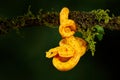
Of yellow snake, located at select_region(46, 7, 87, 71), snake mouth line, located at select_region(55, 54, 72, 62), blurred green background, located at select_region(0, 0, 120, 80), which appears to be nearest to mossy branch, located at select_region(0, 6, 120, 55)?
yellow snake, located at select_region(46, 7, 87, 71)

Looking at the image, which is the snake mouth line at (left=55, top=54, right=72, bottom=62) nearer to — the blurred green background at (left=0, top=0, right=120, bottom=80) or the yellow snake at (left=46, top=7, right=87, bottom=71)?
the yellow snake at (left=46, top=7, right=87, bottom=71)

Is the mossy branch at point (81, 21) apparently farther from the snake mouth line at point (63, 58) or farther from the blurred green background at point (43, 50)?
the blurred green background at point (43, 50)

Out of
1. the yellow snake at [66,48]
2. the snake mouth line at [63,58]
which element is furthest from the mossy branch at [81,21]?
the snake mouth line at [63,58]

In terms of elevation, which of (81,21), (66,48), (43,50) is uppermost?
(81,21)

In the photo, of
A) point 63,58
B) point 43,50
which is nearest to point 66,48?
point 63,58

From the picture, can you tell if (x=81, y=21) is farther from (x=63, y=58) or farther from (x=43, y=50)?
(x=43, y=50)

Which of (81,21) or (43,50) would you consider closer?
(81,21)
